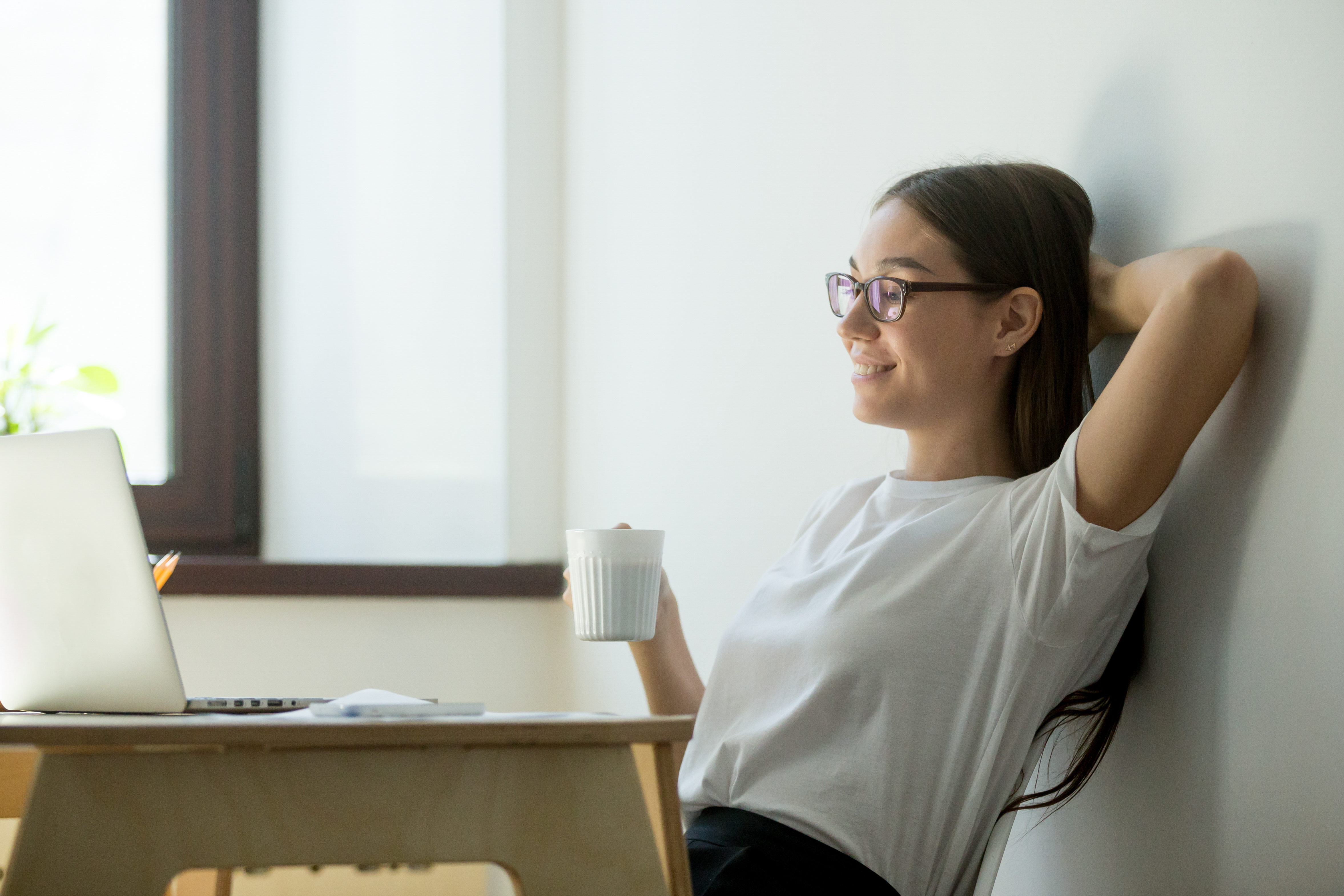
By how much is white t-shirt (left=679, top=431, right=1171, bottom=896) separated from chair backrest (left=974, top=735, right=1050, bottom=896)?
0.05 feet

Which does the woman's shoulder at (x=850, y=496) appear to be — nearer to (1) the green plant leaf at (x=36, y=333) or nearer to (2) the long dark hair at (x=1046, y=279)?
(2) the long dark hair at (x=1046, y=279)

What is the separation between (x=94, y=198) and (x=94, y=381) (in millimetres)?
472

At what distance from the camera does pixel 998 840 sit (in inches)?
39.2

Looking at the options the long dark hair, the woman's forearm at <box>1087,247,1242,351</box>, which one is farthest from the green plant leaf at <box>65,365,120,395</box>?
the woman's forearm at <box>1087,247,1242,351</box>

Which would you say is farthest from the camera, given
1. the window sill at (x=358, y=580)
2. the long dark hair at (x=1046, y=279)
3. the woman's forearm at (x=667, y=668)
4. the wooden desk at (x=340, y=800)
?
the window sill at (x=358, y=580)

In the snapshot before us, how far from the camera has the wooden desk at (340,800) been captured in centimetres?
65

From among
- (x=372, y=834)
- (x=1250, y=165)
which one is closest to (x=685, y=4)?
(x=1250, y=165)

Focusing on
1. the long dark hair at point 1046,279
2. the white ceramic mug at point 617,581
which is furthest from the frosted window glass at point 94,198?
the long dark hair at point 1046,279

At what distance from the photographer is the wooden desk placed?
25.7 inches

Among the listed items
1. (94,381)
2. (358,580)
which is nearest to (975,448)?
(358,580)

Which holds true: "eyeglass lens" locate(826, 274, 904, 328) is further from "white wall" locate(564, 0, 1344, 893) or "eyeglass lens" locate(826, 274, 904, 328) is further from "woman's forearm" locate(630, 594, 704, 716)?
"woman's forearm" locate(630, 594, 704, 716)

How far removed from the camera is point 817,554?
1.24 meters

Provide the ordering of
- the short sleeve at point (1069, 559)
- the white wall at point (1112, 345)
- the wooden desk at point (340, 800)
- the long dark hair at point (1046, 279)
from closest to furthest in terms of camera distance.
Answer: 1. the wooden desk at point (340, 800)
2. the white wall at point (1112, 345)
3. the short sleeve at point (1069, 559)
4. the long dark hair at point (1046, 279)

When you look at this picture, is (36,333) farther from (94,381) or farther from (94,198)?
(94,198)
